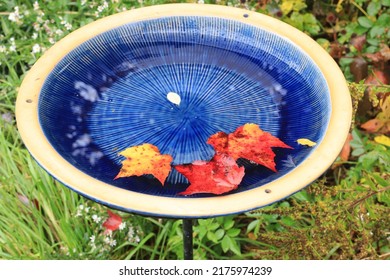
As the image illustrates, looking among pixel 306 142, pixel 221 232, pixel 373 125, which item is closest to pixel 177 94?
pixel 306 142

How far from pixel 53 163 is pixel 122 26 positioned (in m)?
0.60

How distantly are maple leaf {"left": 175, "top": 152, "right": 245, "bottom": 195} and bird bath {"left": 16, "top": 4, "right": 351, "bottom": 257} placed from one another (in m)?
0.02

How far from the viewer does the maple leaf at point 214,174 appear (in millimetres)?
1340

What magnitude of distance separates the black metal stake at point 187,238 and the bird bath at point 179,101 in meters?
0.24

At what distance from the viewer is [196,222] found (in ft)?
6.96

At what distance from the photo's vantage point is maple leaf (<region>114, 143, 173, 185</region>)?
1.40 metres

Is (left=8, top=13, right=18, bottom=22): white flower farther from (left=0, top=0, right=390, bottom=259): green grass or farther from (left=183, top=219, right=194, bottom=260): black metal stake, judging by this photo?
(left=183, top=219, right=194, bottom=260): black metal stake

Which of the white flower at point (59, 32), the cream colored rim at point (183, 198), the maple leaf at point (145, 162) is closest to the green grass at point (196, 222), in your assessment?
the white flower at point (59, 32)

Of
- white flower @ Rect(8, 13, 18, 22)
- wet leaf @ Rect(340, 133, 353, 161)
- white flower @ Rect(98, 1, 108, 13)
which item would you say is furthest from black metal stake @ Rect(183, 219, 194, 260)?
white flower @ Rect(8, 13, 18, 22)

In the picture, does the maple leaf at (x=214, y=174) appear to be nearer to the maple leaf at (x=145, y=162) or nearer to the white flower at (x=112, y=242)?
the maple leaf at (x=145, y=162)

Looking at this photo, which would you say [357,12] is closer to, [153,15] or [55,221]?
[153,15]

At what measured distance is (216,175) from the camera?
54.5 inches
